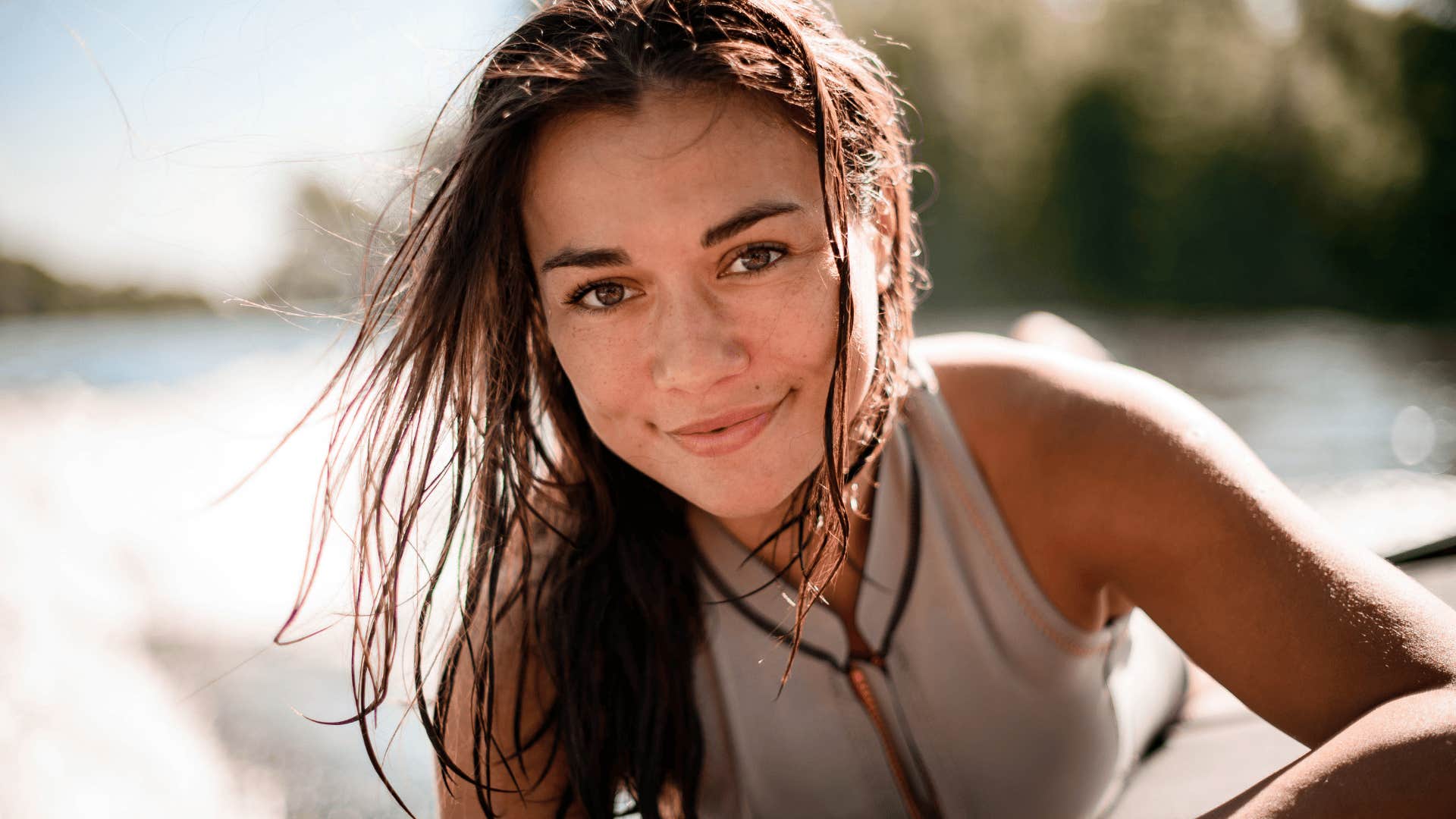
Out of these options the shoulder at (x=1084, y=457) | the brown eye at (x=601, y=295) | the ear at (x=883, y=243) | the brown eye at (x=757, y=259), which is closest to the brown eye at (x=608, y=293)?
the brown eye at (x=601, y=295)

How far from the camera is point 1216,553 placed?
136 cm

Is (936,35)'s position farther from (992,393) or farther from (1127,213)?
(992,393)

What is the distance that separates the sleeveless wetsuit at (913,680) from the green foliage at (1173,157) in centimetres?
907

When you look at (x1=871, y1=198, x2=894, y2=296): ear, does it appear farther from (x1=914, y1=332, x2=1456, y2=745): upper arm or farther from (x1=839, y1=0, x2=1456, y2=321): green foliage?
(x1=839, y1=0, x2=1456, y2=321): green foliage

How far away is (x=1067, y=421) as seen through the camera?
1527 millimetres

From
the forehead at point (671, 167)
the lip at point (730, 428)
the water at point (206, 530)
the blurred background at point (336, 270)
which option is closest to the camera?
the forehead at point (671, 167)

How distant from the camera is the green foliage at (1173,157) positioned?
30.8 feet

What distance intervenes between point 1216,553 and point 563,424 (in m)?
1.07

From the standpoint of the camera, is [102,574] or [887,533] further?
[102,574]

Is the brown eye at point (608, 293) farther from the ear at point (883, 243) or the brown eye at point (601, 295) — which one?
the ear at point (883, 243)

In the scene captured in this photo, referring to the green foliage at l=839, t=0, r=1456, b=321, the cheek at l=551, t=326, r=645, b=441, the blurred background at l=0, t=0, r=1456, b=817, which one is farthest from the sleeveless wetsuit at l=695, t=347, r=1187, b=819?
the green foliage at l=839, t=0, r=1456, b=321

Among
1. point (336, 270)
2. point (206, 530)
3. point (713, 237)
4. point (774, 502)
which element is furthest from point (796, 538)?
point (206, 530)

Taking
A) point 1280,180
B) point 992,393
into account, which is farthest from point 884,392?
point 1280,180

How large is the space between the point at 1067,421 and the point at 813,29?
721 millimetres
